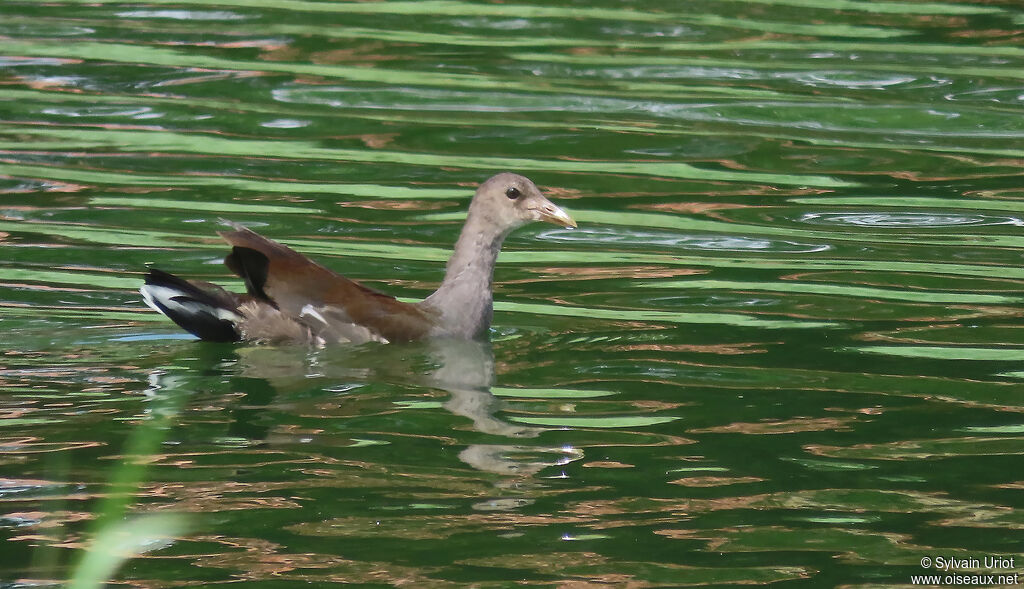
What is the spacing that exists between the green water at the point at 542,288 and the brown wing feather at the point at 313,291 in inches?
6.4

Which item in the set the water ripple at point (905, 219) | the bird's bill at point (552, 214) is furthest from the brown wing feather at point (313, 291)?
the water ripple at point (905, 219)

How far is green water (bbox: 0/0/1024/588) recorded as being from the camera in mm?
5617

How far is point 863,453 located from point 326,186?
5.38 m

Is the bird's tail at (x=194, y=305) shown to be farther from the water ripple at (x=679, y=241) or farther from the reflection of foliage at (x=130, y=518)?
the water ripple at (x=679, y=241)

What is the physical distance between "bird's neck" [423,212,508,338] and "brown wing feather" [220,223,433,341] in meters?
0.33

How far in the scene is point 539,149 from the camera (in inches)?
466

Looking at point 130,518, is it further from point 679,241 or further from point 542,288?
point 679,241

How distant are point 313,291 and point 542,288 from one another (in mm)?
1594

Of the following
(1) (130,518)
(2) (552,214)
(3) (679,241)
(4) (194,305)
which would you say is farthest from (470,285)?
(1) (130,518)

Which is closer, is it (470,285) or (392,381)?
(392,381)

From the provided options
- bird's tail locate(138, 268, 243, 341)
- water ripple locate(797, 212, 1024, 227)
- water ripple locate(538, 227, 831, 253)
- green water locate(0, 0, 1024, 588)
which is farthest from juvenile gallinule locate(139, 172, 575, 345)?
water ripple locate(797, 212, 1024, 227)

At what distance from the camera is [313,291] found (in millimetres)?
8094

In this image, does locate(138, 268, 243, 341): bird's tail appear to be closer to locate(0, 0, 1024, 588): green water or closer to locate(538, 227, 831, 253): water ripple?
→ locate(0, 0, 1024, 588): green water

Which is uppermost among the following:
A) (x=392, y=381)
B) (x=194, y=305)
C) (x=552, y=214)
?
(x=552, y=214)
